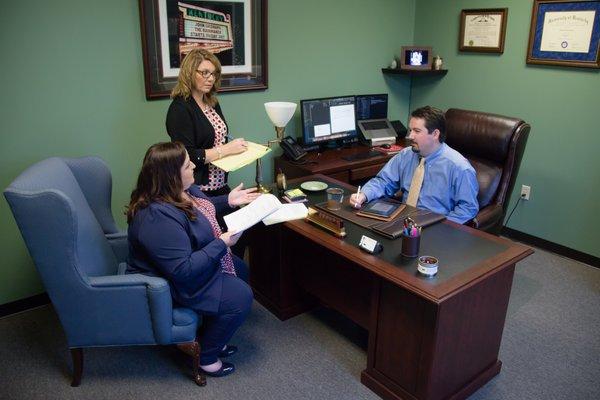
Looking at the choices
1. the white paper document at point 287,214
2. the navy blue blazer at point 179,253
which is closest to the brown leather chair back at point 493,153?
the white paper document at point 287,214

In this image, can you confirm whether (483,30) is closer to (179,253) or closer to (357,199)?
(357,199)

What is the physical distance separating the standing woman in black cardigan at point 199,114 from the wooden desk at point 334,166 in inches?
30.0

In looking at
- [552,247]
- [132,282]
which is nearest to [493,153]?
[552,247]

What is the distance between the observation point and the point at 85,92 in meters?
2.63

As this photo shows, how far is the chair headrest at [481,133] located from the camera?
8.82ft

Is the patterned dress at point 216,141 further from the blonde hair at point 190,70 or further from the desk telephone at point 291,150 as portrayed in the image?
the desk telephone at point 291,150

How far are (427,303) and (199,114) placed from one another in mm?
1470

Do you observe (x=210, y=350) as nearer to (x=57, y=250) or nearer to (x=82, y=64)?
(x=57, y=250)

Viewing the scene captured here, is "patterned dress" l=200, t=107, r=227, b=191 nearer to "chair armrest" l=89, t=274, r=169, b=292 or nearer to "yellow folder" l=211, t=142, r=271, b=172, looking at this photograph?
"yellow folder" l=211, t=142, r=271, b=172

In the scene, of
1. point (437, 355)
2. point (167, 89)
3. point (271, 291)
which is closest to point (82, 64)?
point (167, 89)

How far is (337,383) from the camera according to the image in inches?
85.4

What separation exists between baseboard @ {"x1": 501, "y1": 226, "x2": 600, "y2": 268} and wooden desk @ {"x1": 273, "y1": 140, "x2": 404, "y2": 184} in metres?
1.15

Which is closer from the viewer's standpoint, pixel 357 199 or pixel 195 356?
pixel 195 356

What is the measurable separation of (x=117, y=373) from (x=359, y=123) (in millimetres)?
2460
